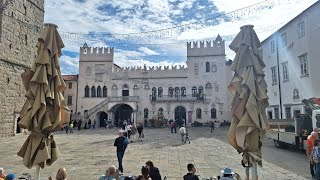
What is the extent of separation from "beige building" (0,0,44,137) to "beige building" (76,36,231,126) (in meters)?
16.1

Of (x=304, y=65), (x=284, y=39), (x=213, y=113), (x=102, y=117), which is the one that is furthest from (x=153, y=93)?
(x=304, y=65)

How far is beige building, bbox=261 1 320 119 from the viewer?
19.3 m

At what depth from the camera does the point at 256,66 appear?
221 inches

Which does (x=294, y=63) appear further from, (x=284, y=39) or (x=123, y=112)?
(x=123, y=112)

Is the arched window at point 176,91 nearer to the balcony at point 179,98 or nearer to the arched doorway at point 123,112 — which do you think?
the balcony at point 179,98

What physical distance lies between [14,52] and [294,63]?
1082 inches

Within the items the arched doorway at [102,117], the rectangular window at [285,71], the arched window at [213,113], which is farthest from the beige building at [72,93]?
the rectangular window at [285,71]

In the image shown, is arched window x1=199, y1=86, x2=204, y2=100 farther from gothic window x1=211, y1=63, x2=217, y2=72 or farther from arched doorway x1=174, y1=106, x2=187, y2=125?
gothic window x1=211, y1=63, x2=217, y2=72

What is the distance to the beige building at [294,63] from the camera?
19.3 m

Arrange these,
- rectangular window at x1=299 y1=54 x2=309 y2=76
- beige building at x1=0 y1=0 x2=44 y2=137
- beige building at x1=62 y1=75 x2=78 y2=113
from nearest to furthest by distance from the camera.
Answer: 1. rectangular window at x1=299 y1=54 x2=309 y2=76
2. beige building at x1=0 y1=0 x2=44 y2=137
3. beige building at x1=62 y1=75 x2=78 y2=113

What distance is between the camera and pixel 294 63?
22.0 m

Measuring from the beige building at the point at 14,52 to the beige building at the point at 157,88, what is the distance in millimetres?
16089

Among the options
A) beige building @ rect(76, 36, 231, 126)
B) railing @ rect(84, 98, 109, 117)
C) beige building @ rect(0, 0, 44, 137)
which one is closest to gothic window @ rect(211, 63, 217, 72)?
beige building @ rect(76, 36, 231, 126)

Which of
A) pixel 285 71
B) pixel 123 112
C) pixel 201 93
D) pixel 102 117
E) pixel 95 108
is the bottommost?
pixel 102 117
